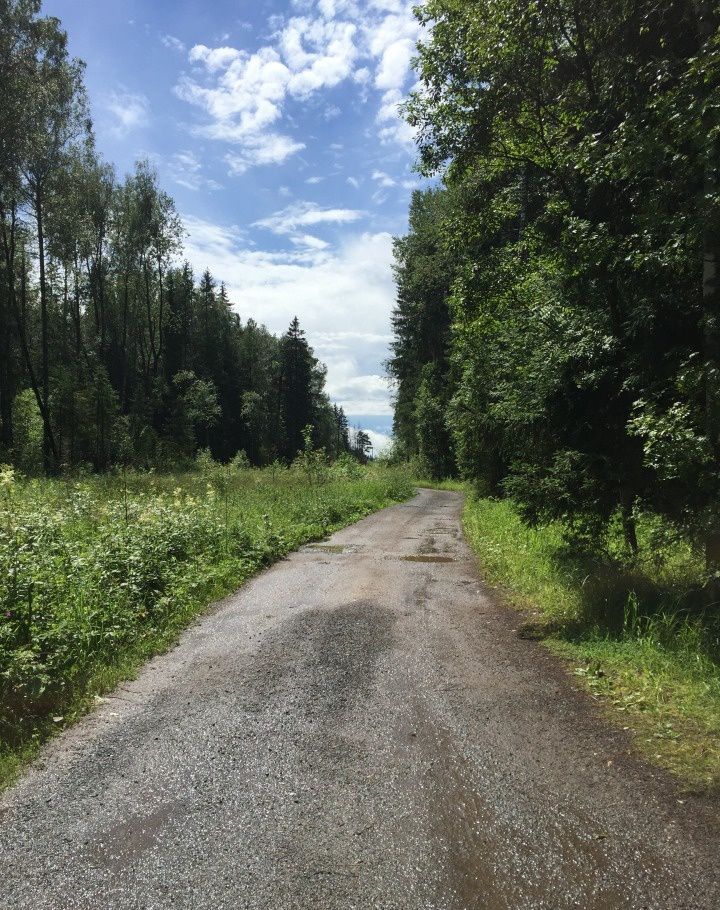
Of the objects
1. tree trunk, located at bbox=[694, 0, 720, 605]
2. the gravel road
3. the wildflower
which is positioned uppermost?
tree trunk, located at bbox=[694, 0, 720, 605]

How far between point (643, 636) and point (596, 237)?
13.2 feet

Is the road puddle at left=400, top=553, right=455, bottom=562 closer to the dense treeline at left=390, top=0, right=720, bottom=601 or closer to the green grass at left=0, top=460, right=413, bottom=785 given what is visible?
the green grass at left=0, top=460, right=413, bottom=785

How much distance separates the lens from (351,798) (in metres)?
3.27

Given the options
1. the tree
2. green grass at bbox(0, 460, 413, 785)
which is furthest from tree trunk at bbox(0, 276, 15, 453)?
the tree

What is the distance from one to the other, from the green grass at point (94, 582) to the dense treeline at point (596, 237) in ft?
15.3

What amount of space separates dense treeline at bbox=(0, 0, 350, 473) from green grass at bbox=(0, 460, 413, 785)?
1368cm

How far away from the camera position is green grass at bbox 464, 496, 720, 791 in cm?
386

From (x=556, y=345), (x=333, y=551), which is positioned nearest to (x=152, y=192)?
(x=333, y=551)

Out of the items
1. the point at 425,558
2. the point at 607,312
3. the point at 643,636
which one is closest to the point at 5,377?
the point at 425,558

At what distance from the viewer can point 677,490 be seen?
5.88 metres

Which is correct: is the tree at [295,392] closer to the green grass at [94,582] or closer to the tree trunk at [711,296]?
the green grass at [94,582]

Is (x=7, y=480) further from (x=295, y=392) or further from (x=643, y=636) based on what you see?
(x=295, y=392)

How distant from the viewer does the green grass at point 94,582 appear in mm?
4441

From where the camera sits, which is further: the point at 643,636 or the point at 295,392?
the point at 295,392
